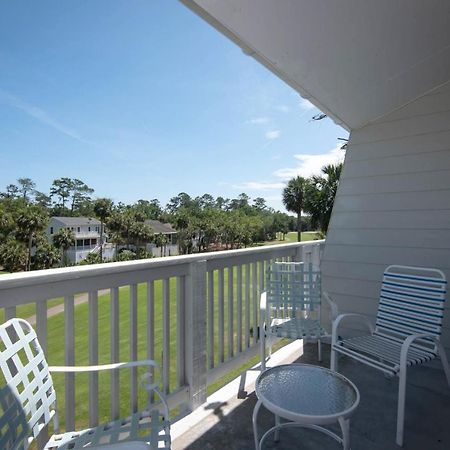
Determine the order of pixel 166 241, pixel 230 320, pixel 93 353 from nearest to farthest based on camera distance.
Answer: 1. pixel 93 353
2. pixel 230 320
3. pixel 166 241

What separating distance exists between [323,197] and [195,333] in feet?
42.3

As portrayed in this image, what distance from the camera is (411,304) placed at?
254 cm

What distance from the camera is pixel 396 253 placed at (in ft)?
10.1

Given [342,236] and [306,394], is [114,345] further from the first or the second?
[342,236]

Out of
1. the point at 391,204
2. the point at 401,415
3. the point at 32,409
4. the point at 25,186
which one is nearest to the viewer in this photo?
the point at 32,409

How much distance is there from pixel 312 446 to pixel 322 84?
2.55 metres

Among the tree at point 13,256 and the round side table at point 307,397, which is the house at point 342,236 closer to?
the round side table at point 307,397

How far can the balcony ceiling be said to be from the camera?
1662 millimetres

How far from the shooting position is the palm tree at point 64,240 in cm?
3303

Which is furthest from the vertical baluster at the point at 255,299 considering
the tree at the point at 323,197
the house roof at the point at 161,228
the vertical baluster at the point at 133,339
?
the house roof at the point at 161,228

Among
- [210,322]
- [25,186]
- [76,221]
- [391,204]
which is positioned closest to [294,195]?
[391,204]

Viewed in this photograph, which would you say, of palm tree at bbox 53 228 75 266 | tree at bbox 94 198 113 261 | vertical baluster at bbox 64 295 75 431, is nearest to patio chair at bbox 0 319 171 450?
vertical baluster at bbox 64 295 75 431

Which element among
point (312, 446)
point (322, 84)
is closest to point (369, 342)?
point (312, 446)

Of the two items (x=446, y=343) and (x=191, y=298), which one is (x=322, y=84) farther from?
(x=446, y=343)
